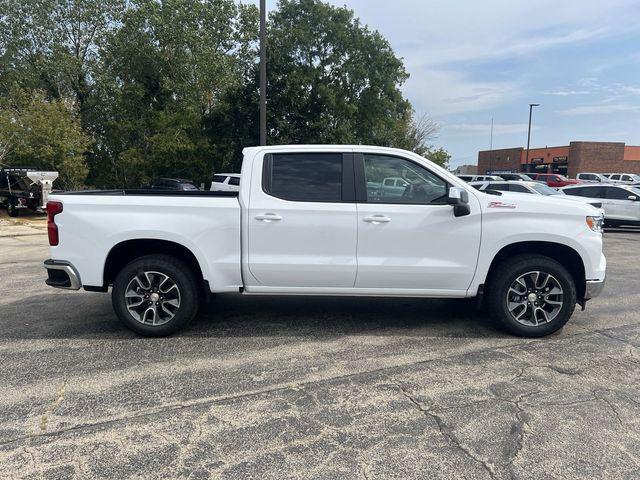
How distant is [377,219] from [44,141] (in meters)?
19.9

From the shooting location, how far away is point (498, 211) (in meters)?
4.86

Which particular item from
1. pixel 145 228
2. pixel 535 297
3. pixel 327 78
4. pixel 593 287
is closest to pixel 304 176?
pixel 145 228

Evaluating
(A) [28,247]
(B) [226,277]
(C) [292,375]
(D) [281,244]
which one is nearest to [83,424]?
(C) [292,375]

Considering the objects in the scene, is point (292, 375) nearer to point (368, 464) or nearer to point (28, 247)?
point (368, 464)

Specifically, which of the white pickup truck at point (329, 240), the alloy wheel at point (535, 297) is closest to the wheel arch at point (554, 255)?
the white pickup truck at point (329, 240)

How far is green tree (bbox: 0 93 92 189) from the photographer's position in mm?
19906

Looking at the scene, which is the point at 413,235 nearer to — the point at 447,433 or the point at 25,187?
the point at 447,433

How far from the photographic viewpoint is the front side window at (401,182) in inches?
193

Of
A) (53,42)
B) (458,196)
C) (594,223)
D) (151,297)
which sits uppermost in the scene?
(53,42)

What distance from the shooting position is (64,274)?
4.84 meters

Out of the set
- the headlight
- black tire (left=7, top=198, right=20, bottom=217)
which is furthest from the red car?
black tire (left=7, top=198, right=20, bottom=217)

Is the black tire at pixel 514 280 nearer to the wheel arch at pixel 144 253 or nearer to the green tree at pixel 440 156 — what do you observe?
the wheel arch at pixel 144 253

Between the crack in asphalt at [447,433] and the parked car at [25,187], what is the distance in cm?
1752

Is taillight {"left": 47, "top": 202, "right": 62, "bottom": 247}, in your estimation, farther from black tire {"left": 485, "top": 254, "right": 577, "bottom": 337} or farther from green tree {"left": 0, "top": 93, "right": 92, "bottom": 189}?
green tree {"left": 0, "top": 93, "right": 92, "bottom": 189}
